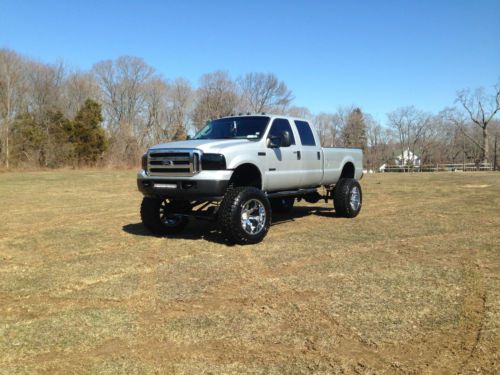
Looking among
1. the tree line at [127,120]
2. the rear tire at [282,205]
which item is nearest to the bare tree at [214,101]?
the tree line at [127,120]

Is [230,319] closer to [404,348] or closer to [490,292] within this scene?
[404,348]

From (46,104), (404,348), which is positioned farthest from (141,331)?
(46,104)

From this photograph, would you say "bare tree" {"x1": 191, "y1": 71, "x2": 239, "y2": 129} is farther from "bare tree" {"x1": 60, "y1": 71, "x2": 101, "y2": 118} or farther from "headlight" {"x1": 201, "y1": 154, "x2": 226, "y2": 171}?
"headlight" {"x1": 201, "y1": 154, "x2": 226, "y2": 171}

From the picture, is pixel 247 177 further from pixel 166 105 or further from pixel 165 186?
pixel 166 105

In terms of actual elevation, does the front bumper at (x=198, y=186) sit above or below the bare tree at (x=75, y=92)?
below

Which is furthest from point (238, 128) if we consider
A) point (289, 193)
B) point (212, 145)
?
point (289, 193)

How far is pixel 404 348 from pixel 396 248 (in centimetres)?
346

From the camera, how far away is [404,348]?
3.33 m

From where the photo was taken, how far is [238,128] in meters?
8.20

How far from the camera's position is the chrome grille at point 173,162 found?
6812 millimetres

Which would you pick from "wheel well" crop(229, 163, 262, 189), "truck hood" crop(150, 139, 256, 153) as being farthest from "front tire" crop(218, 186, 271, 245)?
"truck hood" crop(150, 139, 256, 153)

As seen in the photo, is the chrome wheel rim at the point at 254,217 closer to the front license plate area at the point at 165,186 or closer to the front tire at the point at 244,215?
the front tire at the point at 244,215

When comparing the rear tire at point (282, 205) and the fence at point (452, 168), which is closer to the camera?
the rear tire at point (282, 205)

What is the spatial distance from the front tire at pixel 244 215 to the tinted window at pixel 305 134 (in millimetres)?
2222
